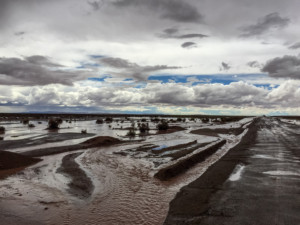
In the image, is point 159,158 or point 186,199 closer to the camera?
point 186,199

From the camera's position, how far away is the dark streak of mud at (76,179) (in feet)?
28.8

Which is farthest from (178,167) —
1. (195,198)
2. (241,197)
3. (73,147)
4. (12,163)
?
(73,147)

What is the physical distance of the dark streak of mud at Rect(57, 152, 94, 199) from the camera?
877 cm

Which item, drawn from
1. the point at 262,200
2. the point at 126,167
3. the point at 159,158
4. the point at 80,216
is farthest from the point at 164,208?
the point at 159,158

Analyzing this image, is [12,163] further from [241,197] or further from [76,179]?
[241,197]

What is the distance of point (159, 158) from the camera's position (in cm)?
1513

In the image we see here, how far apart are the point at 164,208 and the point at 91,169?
634 cm

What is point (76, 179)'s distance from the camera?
10.3 metres

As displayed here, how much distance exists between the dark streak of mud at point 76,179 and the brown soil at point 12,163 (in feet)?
6.64

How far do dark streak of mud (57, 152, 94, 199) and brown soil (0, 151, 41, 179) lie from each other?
2.02m

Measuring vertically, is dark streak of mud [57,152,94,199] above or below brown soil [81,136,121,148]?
below

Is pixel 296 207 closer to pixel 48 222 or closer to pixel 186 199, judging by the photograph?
pixel 186 199

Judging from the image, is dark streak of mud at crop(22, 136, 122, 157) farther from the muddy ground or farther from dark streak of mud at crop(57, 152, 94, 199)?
the muddy ground

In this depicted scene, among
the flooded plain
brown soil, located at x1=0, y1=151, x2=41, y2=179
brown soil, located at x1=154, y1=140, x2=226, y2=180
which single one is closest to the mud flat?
the flooded plain
